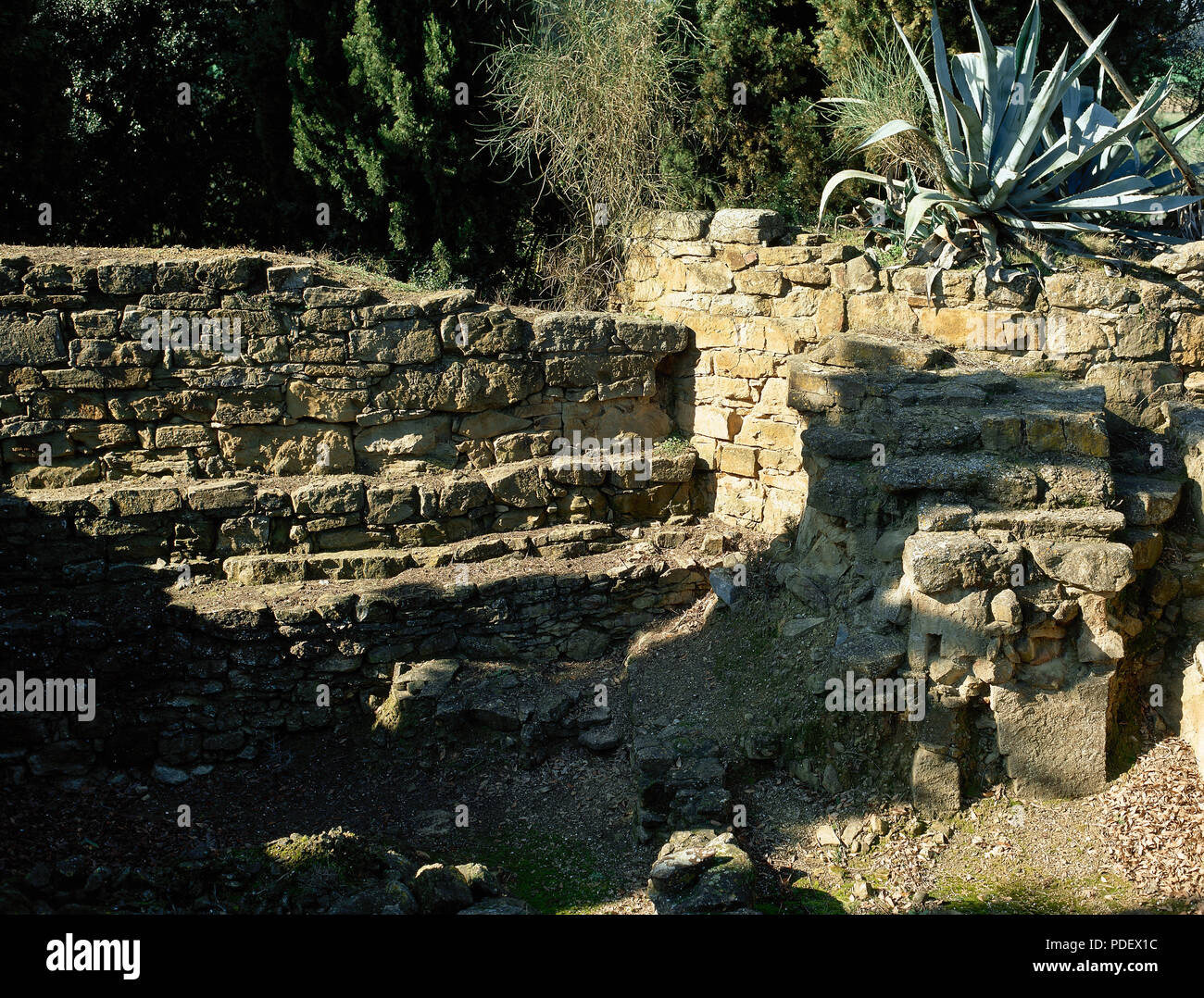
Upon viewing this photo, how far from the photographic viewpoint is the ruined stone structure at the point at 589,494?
659 centimetres

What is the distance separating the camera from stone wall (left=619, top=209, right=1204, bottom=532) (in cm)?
789

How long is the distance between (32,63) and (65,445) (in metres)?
3.55

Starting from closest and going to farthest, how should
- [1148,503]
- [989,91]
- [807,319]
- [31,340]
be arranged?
1. [1148,503]
2. [31,340]
3. [989,91]
4. [807,319]

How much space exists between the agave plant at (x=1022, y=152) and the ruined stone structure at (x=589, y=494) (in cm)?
58

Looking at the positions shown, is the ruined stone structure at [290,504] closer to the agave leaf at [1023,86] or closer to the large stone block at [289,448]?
the large stone block at [289,448]

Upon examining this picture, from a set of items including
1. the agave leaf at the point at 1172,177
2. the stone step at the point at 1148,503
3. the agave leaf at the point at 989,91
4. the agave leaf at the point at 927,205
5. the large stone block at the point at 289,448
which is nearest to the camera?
the stone step at the point at 1148,503

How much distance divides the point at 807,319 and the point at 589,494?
234 cm

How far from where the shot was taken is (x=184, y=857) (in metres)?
6.50

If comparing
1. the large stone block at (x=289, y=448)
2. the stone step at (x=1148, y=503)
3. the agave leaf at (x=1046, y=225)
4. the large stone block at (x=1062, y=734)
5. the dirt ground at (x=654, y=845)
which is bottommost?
the dirt ground at (x=654, y=845)

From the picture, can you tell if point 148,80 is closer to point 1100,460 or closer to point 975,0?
point 975,0

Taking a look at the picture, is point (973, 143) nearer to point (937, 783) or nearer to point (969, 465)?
point (969, 465)

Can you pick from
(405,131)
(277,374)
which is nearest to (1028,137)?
(405,131)

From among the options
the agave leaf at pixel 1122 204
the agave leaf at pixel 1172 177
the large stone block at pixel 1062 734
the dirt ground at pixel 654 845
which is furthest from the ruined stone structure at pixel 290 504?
the agave leaf at pixel 1172 177

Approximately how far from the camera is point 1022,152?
8.42 meters
